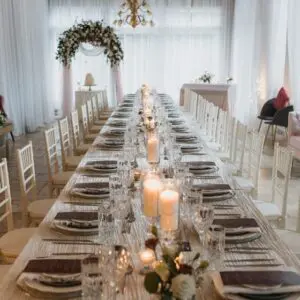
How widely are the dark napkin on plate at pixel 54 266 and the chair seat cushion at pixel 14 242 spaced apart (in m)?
0.90

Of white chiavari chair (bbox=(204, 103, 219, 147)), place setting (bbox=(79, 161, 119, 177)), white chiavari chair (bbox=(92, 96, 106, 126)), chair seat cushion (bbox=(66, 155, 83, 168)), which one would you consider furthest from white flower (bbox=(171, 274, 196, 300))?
white chiavari chair (bbox=(92, 96, 106, 126))

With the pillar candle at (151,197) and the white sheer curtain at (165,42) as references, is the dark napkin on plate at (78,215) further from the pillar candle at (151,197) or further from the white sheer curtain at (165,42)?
the white sheer curtain at (165,42)

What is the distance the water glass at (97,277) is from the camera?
4.87 ft

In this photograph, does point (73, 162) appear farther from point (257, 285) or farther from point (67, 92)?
point (67, 92)

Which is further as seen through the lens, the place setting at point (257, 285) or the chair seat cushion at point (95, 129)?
the chair seat cushion at point (95, 129)

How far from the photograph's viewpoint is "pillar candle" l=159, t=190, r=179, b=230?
1.90m

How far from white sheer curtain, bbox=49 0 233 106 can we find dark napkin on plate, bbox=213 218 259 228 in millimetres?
9939

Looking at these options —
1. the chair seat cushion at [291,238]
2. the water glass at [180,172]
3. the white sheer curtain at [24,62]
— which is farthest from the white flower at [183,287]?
the white sheer curtain at [24,62]

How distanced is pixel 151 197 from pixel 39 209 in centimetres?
155

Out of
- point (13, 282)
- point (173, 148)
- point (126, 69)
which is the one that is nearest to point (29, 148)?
point (173, 148)

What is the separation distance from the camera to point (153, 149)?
3.24 metres

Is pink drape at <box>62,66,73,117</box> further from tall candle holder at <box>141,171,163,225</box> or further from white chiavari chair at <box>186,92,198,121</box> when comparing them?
tall candle holder at <box>141,171,163,225</box>

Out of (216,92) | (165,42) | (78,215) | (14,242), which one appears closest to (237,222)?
(78,215)

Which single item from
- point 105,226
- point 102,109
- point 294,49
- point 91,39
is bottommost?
point 102,109
